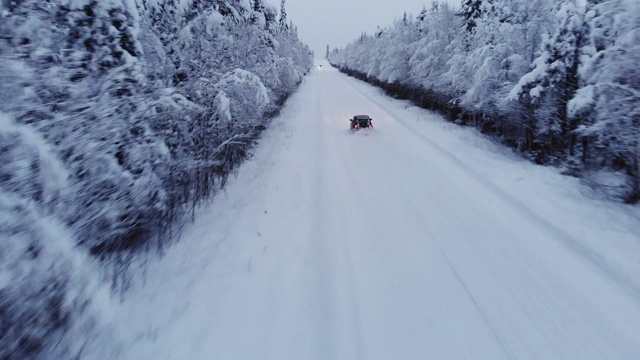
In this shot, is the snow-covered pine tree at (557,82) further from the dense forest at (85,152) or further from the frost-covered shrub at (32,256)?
→ the frost-covered shrub at (32,256)

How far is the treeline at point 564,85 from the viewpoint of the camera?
6336mm

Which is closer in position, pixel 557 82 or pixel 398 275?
pixel 398 275

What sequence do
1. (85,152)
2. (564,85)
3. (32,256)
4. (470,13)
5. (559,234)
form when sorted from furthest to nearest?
1. (470,13)
2. (564,85)
3. (559,234)
4. (85,152)
5. (32,256)

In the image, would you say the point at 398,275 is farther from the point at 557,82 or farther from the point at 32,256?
the point at 557,82

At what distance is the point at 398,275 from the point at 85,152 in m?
4.18

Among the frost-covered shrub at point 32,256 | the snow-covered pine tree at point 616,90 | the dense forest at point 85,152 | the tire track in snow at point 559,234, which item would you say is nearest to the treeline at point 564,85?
the snow-covered pine tree at point 616,90

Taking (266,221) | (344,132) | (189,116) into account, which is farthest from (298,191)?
(344,132)

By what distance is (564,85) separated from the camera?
8656 millimetres

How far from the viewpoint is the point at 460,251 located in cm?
532

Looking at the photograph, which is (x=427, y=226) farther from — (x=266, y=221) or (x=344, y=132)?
(x=344, y=132)

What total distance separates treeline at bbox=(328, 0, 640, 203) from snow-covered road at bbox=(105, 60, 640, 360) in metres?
1.17

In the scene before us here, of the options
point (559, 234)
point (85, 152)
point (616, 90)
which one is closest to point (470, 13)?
point (616, 90)

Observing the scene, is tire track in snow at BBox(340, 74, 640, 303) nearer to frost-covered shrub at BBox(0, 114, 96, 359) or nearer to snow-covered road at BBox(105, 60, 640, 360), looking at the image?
snow-covered road at BBox(105, 60, 640, 360)

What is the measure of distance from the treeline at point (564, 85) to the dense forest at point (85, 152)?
25.2 ft
